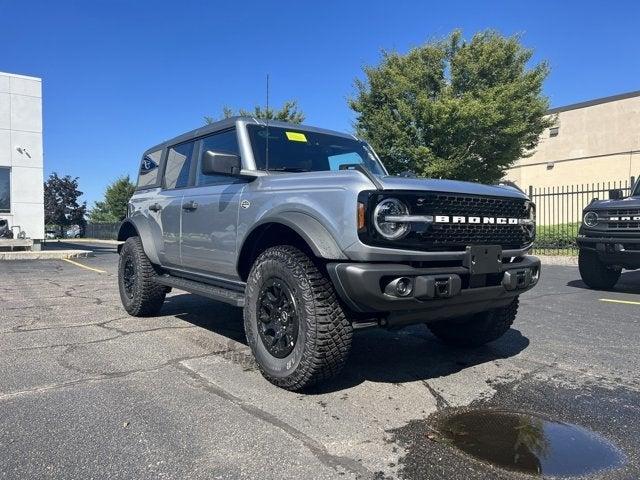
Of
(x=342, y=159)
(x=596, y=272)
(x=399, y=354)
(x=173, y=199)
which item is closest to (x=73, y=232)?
(x=173, y=199)

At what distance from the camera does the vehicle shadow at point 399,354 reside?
3877 millimetres

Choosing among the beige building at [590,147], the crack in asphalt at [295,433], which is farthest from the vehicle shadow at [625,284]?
the beige building at [590,147]

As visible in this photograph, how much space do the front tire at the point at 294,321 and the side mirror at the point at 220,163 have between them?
0.75 meters

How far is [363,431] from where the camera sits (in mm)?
2906

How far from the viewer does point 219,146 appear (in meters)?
4.87

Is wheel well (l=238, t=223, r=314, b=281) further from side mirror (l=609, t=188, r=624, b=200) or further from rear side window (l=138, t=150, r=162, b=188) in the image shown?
side mirror (l=609, t=188, r=624, b=200)

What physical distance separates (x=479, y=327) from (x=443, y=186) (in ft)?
5.02

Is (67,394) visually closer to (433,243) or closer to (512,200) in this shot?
(433,243)

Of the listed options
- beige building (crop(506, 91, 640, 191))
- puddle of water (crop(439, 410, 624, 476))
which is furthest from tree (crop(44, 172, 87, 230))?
puddle of water (crop(439, 410, 624, 476))

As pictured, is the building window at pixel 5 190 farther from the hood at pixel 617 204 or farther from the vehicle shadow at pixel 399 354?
the hood at pixel 617 204

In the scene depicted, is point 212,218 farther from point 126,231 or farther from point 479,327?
point 479,327

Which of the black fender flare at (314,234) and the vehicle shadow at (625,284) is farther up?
the black fender flare at (314,234)

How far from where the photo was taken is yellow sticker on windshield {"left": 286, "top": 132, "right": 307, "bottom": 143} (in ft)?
15.4

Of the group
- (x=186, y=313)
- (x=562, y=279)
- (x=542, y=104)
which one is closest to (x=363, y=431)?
(x=186, y=313)
